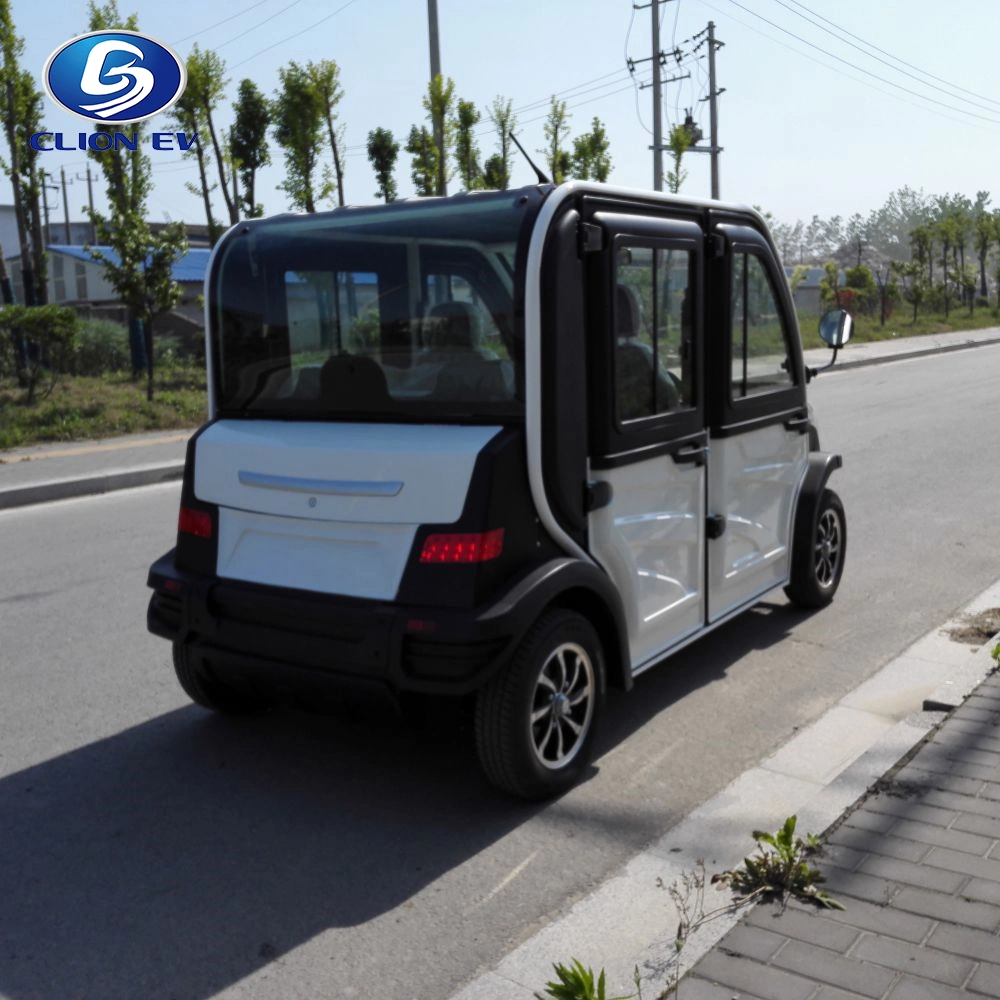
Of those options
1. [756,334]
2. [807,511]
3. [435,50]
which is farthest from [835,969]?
[435,50]

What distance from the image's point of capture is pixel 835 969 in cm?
287

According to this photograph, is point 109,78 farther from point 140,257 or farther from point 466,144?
point 466,144

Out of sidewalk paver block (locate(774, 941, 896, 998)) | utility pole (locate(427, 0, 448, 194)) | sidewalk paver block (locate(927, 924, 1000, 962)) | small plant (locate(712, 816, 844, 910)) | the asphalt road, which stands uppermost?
utility pole (locate(427, 0, 448, 194))

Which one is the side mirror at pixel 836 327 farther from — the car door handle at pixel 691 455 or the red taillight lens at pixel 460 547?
the red taillight lens at pixel 460 547

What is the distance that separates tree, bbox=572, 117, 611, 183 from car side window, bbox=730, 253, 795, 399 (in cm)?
2626

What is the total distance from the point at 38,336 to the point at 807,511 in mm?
12544

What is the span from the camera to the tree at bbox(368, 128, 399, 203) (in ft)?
97.1

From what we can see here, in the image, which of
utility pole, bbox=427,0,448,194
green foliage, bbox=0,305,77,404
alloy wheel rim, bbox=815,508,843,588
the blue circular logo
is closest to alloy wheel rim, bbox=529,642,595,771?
alloy wheel rim, bbox=815,508,843,588

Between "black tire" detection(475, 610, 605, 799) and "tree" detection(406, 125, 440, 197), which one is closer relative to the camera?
"black tire" detection(475, 610, 605, 799)

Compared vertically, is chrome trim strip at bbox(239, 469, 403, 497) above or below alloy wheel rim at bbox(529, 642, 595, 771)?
above

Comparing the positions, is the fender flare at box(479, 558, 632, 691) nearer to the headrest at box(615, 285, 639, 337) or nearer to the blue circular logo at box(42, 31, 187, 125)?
the headrest at box(615, 285, 639, 337)

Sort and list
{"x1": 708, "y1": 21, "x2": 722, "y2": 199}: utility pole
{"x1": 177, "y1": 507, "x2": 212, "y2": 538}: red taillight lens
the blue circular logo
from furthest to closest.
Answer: {"x1": 708, "y1": 21, "x2": 722, "y2": 199}: utility pole, the blue circular logo, {"x1": 177, "y1": 507, "x2": 212, "y2": 538}: red taillight lens

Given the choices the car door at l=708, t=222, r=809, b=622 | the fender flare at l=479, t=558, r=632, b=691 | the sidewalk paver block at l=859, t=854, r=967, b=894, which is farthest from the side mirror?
the sidewalk paver block at l=859, t=854, r=967, b=894

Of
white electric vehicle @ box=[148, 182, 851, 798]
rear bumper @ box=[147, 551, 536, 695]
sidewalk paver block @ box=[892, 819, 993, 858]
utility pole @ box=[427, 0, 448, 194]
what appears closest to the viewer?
sidewalk paver block @ box=[892, 819, 993, 858]
